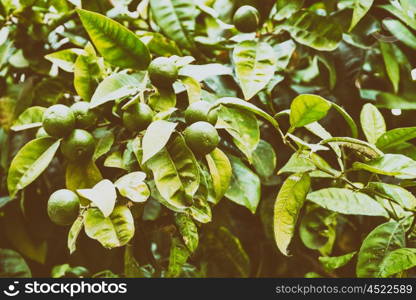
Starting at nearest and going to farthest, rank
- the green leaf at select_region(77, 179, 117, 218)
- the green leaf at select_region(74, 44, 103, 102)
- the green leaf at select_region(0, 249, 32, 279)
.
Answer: the green leaf at select_region(77, 179, 117, 218)
the green leaf at select_region(74, 44, 103, 102)
the green leaf at select_region(0, 249, 32, 279)

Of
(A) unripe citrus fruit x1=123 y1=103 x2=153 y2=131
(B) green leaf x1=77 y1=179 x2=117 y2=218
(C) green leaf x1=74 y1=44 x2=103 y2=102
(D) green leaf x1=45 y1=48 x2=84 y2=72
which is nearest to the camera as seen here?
(B) green leaf x1=77 y1=179 x2=117 y2=218

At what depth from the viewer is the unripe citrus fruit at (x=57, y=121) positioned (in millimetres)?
856

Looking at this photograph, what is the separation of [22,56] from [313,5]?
0.81m

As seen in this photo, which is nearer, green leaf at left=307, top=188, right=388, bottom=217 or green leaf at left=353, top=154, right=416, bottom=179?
green leaf at left=353, top=154, right=416, bottom=179

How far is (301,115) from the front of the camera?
0.88 meters

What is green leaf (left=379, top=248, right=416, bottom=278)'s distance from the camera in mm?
859

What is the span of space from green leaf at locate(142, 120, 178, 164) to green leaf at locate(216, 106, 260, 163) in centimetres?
14

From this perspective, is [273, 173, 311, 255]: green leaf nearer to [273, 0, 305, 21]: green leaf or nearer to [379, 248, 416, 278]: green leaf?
[379, 248, 416, 278]: green leaf

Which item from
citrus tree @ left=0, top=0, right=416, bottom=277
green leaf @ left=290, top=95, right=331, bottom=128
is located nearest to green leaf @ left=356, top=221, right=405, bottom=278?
citrus tree @ left=0, top=0, right=416, bottom=277

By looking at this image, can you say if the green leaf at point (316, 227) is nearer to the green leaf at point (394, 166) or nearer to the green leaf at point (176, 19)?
the green leaf at point (394, 166)

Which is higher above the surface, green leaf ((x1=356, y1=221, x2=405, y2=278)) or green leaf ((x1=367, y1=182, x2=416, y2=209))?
green leaf ((x1=367, y1=182, x2=416, y2=209))

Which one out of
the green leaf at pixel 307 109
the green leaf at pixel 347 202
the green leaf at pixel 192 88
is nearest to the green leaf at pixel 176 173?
the green leaf at pixel 192 88

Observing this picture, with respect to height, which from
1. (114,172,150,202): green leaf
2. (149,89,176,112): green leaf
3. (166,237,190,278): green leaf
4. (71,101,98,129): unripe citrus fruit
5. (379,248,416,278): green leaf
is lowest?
(166,237,190,278): green leaf

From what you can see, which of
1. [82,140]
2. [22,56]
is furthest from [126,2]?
[82,140]
